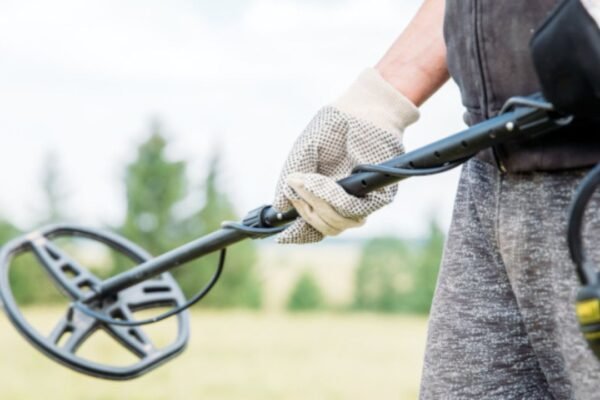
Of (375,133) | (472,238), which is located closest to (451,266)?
(472,238)

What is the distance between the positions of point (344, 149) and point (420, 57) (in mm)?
173

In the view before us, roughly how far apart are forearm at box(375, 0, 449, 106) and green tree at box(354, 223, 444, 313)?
1984 cm

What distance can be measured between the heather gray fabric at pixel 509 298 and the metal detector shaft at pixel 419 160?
6cm

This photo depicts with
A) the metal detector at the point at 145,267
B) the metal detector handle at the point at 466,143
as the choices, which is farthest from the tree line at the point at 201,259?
the metal detector handle at the point at 466,143

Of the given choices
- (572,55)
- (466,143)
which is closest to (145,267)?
(466,143)

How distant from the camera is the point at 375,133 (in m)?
1.57

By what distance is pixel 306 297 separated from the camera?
2306 cm

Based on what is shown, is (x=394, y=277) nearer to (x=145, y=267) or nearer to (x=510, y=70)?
(x=145, y=267)

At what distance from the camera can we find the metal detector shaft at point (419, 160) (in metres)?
1.27

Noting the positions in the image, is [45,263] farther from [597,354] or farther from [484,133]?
[597,354]

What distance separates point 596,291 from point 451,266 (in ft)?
1.40

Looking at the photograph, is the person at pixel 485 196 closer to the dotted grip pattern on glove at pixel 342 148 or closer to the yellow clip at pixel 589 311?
the dotted grip pattern on glove at pixel 342 148

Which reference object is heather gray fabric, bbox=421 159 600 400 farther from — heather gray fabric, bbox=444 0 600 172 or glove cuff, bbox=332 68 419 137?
glove cuff, bbox=332 68 419 137

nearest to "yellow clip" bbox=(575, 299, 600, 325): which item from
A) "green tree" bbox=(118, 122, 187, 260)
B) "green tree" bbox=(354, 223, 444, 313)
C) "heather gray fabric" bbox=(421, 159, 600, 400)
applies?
"heather gray fabric" bbox=(421, 159, 600, 400)
